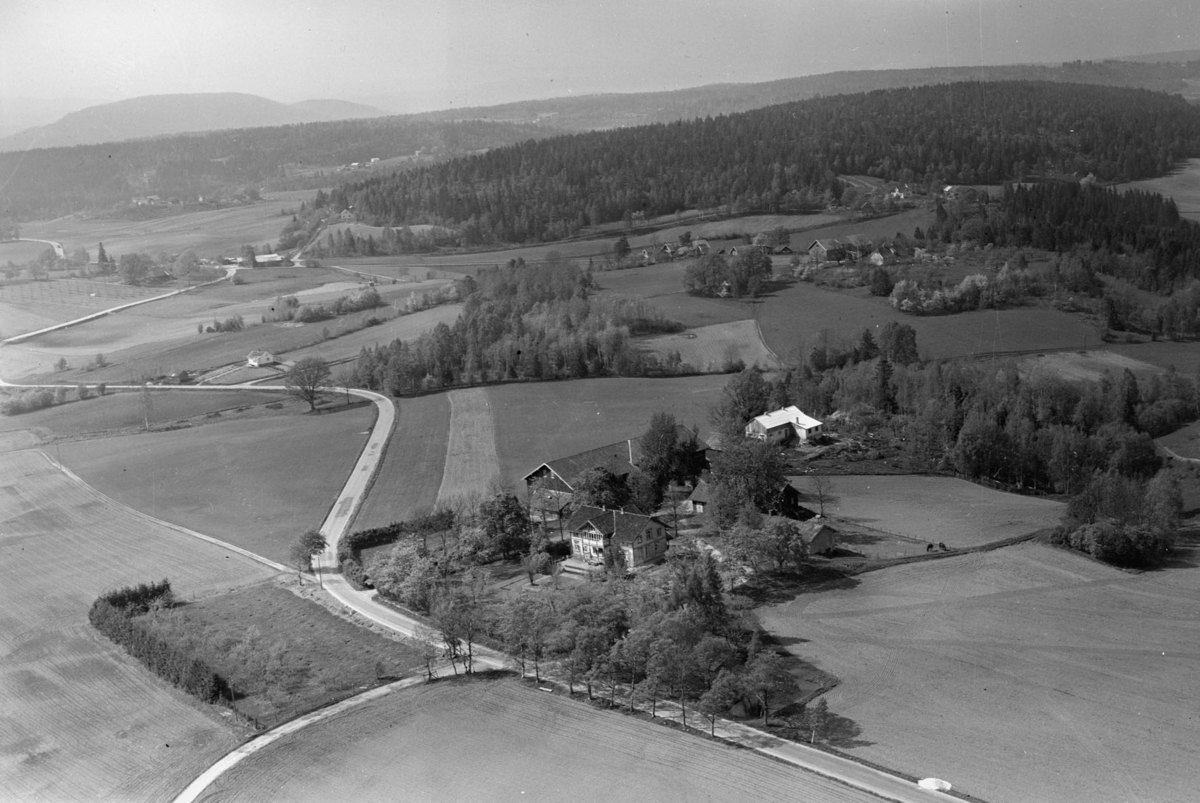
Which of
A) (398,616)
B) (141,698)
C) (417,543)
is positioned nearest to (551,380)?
(417,543)

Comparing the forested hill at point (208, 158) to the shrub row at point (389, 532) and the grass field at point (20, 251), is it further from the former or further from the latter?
the shrub row at point (389, 532)

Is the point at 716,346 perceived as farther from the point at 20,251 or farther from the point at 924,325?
the point at 20,251

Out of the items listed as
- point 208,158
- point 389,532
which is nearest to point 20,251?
point 208,158

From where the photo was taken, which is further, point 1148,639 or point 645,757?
point 1148,639

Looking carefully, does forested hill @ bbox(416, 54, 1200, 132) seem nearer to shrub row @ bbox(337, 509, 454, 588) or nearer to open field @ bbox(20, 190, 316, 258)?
open field @ bbox(20, 190, 316, 258)

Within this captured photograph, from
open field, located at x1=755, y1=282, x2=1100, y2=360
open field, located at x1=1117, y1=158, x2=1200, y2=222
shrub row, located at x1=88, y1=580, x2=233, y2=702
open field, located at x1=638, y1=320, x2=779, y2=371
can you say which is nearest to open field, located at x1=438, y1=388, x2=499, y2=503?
shrub row, located at x1=88, y1=580, x2=233, y2=702

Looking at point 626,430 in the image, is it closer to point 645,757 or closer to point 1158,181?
point 645,757

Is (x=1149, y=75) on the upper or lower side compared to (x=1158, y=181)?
upper
